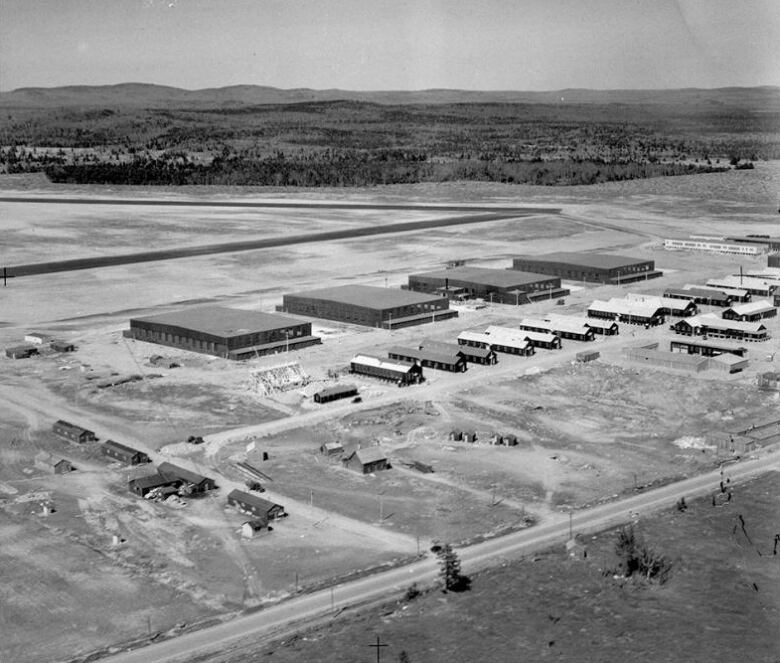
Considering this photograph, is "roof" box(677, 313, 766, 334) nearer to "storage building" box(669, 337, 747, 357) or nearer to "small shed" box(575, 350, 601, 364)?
"storage building" box(669, 337, 747, 357)

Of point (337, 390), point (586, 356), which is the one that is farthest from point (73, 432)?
point (586, 356)

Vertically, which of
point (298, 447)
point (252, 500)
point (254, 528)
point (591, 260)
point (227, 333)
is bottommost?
point (254, 528)

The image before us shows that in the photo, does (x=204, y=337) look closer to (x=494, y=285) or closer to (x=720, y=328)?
(x=494, y=285)

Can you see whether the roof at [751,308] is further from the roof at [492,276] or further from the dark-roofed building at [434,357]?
the dark-roofed building at [434,357]

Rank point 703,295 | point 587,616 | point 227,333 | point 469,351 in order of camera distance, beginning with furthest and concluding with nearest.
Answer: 1. point 703,295
2. point 227,333
3. point 469,351
4. point 587,616

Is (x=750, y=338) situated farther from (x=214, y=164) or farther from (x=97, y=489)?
(x=214, y=164)

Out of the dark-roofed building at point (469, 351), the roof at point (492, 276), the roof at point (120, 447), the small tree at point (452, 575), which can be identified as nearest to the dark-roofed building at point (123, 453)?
the roof at point (120, 447)
